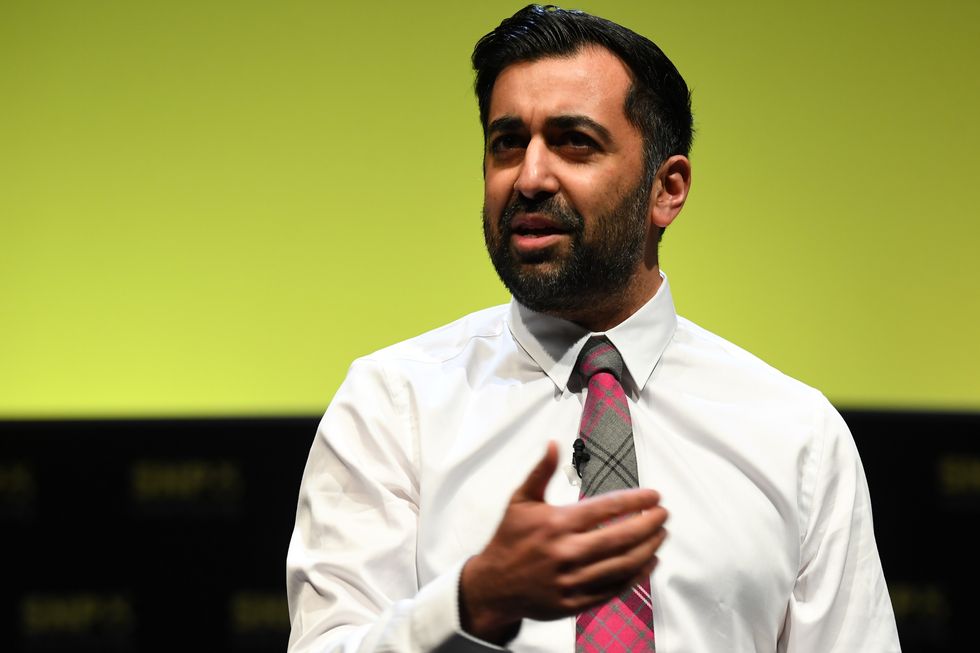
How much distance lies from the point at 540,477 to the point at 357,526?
39cm

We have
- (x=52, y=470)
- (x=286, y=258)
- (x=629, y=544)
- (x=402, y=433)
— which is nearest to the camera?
(x=629, y=544)

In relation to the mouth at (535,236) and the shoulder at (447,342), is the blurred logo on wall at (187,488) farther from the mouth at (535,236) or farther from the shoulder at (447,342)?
the mouth at (535,236)

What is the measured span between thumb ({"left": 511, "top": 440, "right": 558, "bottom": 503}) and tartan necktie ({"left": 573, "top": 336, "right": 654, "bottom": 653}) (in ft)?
0.76

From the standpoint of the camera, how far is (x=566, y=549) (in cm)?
119

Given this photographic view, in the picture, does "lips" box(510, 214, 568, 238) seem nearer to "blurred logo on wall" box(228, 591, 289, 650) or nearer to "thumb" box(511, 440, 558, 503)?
"thumb" box(511, 440, 558, 503)

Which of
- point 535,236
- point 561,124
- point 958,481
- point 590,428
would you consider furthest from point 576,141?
point 958,481

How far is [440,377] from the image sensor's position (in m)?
1.67

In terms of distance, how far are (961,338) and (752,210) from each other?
0.56 m

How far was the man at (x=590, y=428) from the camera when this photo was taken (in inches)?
59.9

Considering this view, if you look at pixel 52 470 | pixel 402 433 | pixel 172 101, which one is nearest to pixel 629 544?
pixel 402 433

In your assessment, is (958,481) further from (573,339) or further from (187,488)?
(187,488)

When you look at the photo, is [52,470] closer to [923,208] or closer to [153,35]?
[153,35]

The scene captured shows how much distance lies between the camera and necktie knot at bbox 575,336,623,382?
165 cm

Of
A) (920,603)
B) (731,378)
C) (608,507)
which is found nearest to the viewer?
(608,507)
